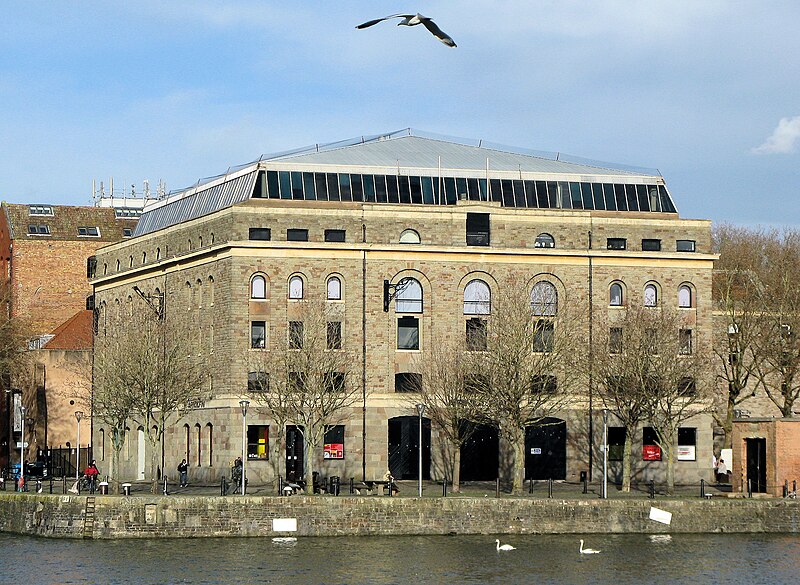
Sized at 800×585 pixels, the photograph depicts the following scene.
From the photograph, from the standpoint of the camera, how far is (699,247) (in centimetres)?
10075

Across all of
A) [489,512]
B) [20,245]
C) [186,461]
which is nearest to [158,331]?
[186,461]

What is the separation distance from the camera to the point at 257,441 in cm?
9494

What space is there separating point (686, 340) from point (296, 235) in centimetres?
2145

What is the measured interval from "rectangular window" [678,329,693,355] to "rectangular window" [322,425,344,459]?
18430mm

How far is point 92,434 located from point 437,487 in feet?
99.7

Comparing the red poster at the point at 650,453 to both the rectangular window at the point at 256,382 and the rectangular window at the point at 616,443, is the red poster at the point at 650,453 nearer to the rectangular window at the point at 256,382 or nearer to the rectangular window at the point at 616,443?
the rectangular window at the point at 616,443

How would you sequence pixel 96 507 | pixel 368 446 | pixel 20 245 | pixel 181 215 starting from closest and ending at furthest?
pixel 96 507
pixel 368 446
pixel 181 215
pixel 20 245

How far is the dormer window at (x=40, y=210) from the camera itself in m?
144

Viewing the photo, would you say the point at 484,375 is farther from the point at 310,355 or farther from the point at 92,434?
the point at 92,434

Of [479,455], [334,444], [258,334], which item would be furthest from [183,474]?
[479,455]

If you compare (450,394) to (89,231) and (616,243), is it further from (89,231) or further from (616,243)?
(89,231)

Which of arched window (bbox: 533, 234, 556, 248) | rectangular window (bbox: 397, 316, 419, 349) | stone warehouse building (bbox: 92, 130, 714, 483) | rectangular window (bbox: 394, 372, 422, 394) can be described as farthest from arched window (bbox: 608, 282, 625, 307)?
rectangular window (bbox: 394, 372, 422, 394)

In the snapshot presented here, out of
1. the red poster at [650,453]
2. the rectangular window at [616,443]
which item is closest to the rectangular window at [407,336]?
the rectangular window at [616,443]

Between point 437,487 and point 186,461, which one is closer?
point 437,487
